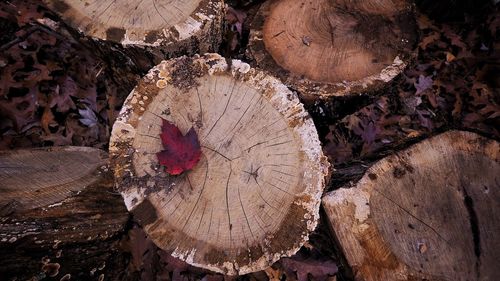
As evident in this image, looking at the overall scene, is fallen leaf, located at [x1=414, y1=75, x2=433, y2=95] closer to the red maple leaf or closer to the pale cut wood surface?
the red maple leaf

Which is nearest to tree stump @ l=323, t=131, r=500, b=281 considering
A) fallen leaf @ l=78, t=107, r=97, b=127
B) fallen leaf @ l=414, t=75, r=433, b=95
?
fallen leaf @ l=414, t=75, r=433, b=95

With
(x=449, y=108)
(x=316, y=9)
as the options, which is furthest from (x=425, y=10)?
(x=316, y=9)

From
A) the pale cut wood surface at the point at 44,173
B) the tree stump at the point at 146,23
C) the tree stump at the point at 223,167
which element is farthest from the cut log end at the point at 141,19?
the pale cut wood surface at the point at 44,173

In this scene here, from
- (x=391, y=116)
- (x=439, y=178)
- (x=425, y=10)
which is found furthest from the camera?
(x=425, y=10)

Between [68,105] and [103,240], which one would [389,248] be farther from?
[68,105]

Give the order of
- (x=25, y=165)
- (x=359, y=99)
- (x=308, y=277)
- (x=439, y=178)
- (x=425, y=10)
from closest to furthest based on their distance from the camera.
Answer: (x=439, y=178) < (x=25, y=165) < (x=359, y=99) < (x=308, y=277) < (x=425, y=10)
